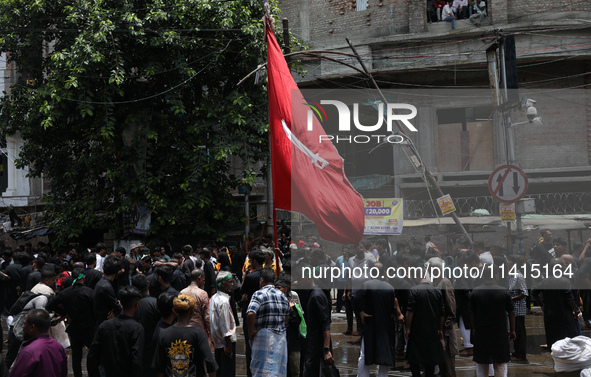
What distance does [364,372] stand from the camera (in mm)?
7918

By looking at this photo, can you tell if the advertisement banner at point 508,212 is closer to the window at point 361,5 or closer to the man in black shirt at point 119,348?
the man in black shirt at point 119,348

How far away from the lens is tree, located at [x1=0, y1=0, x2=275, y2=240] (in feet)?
57.8

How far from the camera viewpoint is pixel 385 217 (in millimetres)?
16516

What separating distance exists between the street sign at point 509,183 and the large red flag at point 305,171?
16.5 ft

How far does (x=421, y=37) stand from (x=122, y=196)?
11.3 meters

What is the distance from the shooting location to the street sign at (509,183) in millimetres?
11602

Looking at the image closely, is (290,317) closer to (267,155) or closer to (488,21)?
(267,155)

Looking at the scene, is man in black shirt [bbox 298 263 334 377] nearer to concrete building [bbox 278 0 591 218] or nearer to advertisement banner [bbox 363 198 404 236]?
advertisement banner [bbox 363 198 404 236]

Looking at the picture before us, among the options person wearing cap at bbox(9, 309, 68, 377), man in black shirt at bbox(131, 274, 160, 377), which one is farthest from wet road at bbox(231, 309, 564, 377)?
person wearing cap at bbox(9, 309, 68, 377)

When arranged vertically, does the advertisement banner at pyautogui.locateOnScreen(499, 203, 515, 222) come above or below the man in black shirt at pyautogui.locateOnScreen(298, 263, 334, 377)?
above

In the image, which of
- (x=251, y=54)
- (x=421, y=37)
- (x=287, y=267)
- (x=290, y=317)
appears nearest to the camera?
(x=290, y=317)

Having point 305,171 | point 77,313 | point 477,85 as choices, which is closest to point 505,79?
point 477,85

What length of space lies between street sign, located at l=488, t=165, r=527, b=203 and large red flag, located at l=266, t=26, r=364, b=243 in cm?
502

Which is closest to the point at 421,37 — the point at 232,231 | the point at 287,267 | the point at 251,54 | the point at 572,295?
the point at 251,54
